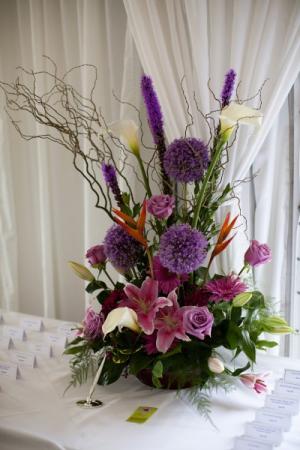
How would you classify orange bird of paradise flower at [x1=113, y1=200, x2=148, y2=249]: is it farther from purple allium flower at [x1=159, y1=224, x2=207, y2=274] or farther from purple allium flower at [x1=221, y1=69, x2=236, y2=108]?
purple allium flower at [x1=221, y1=69, x2=236, y2=108]

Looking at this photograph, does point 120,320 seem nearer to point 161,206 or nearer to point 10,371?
point 161,206

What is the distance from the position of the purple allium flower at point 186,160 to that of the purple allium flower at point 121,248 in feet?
0.62

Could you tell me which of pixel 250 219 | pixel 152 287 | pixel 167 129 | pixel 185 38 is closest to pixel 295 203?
pixel 250 219

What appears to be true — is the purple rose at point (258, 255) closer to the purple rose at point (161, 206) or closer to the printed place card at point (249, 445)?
Result: the purple rose at point (161, 206)

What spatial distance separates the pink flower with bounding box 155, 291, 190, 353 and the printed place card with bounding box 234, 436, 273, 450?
9.1 inches

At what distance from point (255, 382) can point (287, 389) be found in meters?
0.09

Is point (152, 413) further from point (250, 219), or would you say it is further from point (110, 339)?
point (250, 219)

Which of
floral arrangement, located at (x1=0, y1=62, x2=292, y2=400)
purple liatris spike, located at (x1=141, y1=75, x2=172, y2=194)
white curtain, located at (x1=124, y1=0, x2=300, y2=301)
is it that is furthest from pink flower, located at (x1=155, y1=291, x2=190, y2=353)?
white curtain, located at (x1=124, y1=0, x2=300, y2=301)

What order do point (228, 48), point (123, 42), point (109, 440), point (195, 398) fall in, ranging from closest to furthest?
point (109, 440), point (195, 398), point (228, 48), point (123, 42)

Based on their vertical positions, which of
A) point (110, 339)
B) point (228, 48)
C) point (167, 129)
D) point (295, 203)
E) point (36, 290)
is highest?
point (228, 48)

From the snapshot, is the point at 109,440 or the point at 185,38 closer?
the point at 109,440

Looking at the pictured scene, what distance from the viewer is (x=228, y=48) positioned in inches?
67.1

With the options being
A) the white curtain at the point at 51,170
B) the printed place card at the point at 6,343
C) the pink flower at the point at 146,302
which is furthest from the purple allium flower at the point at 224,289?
the white curtain at the point at 51,170

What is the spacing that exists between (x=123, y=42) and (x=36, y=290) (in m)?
1.30
